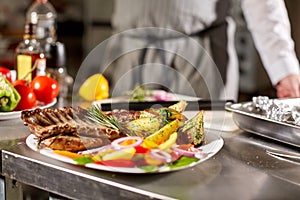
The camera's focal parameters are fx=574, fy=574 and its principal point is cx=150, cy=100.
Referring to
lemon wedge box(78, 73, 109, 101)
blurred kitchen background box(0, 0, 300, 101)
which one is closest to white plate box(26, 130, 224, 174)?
lemon wedge box(78, 73, 109, 101)

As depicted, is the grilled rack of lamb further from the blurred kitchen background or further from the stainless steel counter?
the blurred kitchen background

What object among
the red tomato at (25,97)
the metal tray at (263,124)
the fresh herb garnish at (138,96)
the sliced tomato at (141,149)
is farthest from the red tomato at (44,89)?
the sliced tomato at (141,149)

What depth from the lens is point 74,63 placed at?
4289mm

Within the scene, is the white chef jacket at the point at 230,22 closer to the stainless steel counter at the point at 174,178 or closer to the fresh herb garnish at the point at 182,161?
the stainless steel counter at the point at 174,178

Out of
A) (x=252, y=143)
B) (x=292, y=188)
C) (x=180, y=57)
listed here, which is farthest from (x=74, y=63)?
(x=292, y=188)

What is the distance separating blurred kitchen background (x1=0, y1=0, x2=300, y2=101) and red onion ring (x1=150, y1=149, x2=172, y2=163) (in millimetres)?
2807

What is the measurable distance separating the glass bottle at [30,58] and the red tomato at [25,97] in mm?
182

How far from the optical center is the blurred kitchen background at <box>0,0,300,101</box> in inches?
151

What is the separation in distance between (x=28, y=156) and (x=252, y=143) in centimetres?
45

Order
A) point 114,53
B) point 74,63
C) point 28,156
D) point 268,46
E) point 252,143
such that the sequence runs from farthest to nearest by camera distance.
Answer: point 74,63 < point 114,53 < point 268,46 < point 252,143 < point 28,156

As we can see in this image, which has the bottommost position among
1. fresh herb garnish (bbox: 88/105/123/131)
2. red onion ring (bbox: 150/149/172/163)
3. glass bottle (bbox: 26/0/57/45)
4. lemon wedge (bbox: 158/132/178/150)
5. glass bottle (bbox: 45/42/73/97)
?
red onion ring (bbox: 150/149/172/163)

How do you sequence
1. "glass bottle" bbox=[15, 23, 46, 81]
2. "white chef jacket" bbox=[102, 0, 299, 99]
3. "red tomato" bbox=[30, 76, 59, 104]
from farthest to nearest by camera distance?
"white chef jacket" bbox=[102, 0, 299, 99] < "glass bottle" bbox=[15, 23, 46, 81] < "red tomato" bbox=[30, 76, 59, 104]

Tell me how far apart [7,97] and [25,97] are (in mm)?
64

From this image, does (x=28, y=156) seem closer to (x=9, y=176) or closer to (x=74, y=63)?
(x=9, y=176)
